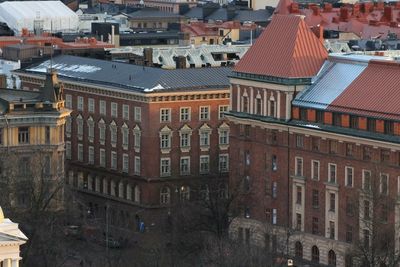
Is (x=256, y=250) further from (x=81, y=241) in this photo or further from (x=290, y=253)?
(x=81, y=241)

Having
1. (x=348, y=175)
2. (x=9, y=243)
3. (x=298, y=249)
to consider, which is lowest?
(x=298, y=249)

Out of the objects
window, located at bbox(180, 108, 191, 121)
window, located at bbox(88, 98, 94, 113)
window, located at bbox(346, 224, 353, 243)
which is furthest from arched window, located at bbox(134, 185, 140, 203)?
window, located at bbox(346, 224, 353, 243)

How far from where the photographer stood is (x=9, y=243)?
4651 inches

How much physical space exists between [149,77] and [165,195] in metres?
10.2

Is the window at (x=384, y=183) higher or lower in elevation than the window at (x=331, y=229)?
higher

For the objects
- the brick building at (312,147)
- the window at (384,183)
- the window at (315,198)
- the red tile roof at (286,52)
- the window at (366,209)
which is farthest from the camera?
the red tile roof at (286,52)

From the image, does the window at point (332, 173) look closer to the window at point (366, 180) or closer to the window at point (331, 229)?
the window at point (331, 229)

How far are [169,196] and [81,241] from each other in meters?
14.9

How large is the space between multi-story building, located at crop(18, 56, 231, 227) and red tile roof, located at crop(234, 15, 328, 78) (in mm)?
12630

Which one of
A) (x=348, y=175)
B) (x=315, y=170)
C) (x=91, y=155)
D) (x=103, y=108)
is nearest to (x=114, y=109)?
(x=103, y=108)

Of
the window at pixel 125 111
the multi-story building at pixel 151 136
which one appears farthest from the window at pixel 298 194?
the window at pixel 125 111

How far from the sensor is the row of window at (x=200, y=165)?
185000 millimetres

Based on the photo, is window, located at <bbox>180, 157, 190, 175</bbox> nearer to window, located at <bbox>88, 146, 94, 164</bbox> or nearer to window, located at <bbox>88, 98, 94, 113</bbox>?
window, located at <bbox>88, 146, 94, 164</bbox>

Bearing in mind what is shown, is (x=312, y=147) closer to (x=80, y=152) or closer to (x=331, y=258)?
(x=331, y=258)
